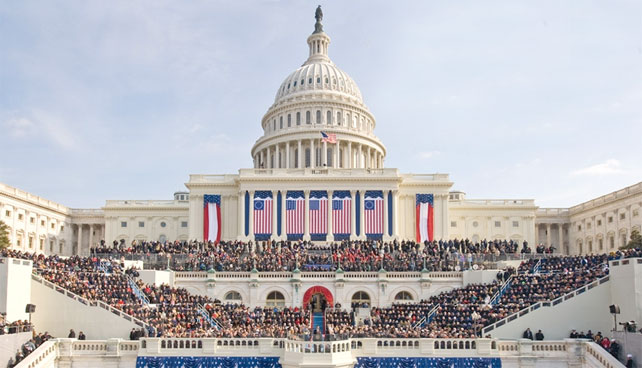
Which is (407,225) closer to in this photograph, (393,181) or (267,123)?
(393,181)

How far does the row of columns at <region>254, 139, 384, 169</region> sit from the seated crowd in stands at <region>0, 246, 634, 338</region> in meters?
48.8

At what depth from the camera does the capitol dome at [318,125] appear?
97625 millimetres

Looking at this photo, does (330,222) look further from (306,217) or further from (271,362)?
(271,362)

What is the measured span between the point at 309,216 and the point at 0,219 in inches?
Answer: 1504

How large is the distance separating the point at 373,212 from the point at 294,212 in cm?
991

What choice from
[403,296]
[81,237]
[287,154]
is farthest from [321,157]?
[403,296]

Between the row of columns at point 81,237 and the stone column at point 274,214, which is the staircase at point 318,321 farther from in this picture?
the row of columns at point 81,237

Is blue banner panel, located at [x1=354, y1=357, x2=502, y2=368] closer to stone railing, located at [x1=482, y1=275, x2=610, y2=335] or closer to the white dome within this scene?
stone railing, located at [x1=482, y1=275, x2=610, y2=335]

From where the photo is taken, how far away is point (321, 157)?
97.5 m

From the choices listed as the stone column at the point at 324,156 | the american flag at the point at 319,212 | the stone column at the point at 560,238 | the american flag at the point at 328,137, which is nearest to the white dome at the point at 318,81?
the stone column at the point at 324,156

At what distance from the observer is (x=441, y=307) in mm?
43219

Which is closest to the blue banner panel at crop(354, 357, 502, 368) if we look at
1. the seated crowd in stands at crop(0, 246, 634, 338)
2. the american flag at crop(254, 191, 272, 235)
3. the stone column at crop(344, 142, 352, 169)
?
the seated crowd in stands at crop(0, 246, 634, 338)

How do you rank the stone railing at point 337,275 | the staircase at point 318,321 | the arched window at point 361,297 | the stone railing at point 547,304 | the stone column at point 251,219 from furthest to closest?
the stone column at point 251,219, the arched window at point 361,297, the stone railing at point 337,275, the staircase at point 318,321, the stone railing at point 547,304

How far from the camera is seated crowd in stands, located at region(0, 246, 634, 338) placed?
38.4 meters
